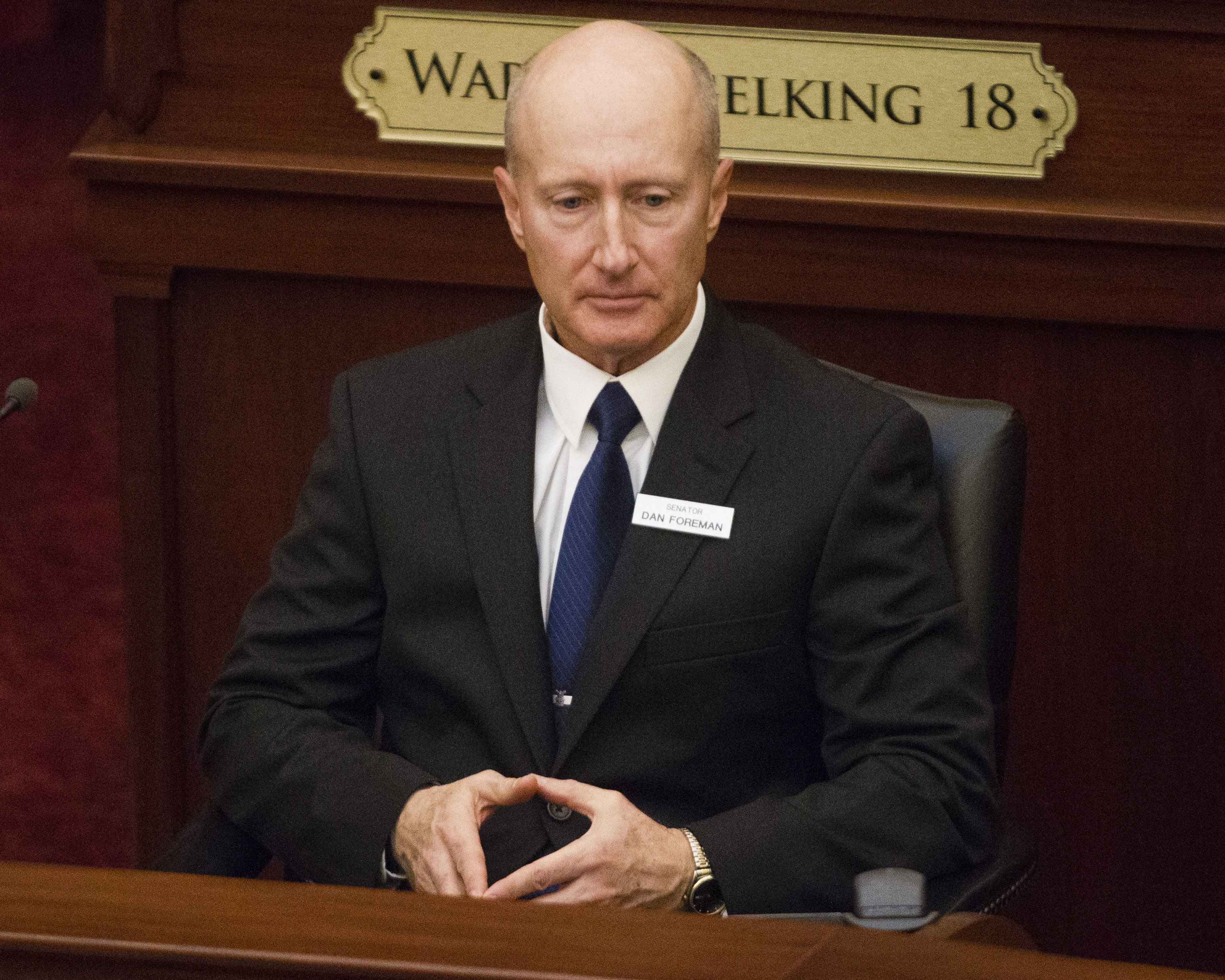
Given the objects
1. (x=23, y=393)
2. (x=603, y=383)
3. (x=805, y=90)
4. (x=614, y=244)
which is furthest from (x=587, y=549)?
(x=805, y=90)

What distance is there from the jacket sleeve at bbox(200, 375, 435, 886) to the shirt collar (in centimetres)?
25

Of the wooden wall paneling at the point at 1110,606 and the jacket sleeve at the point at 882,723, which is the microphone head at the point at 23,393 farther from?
the wooden wall paneling at the point at 1110,606

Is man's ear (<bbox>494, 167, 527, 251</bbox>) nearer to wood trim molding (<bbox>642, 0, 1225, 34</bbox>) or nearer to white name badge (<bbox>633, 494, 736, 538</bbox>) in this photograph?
white name badge (<bbox>633, 494, 736, 538</bbox>)

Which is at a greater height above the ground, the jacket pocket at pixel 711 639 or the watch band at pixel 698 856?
the jacket pocket at pixel 711 639

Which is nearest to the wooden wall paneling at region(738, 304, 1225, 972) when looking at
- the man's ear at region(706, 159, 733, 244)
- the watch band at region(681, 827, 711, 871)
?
the man's ear at region(706, 159, 733, 244)

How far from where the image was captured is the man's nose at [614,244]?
1825mm

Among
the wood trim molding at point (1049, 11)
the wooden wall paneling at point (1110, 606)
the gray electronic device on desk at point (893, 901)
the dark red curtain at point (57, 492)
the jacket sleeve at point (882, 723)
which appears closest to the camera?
the gray electronic device on desk at point (893, 901)

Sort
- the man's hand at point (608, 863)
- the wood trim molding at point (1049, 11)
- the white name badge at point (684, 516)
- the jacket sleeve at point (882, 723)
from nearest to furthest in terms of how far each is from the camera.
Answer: the man's hand at point (608, 863) < the jacket sleeve at point (882, 723) < the white name badge at point (684, 516) < the wood trim molding at point (1049, 11)

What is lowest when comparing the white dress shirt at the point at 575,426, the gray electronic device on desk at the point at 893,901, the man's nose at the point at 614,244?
the gray electronic device on desk at the point at 893,901

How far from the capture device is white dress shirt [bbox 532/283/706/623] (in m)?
1.95

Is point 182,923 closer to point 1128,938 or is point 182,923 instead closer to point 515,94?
point 515,94

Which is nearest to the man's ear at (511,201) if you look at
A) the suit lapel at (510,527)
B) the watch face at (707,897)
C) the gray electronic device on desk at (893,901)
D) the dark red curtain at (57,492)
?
the suit lapel at (510,527)

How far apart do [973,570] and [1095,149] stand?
2.64 ft

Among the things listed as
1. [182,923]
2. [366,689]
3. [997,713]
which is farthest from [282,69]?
[182,923]
